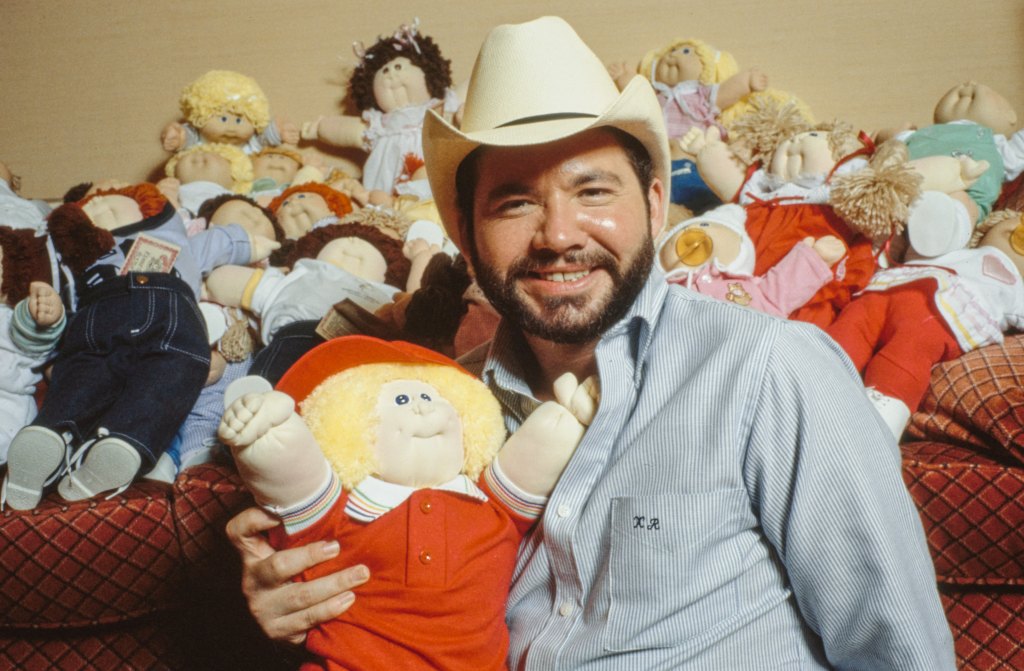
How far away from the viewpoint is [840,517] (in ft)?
2.99

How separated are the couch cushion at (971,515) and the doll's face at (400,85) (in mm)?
2290

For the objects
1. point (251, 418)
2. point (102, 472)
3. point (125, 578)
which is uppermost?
point (251, 418)

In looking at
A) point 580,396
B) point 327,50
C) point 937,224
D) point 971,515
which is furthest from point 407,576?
point 327,50

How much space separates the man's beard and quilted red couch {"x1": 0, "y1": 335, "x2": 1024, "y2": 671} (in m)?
0.67

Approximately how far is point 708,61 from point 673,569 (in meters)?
2.25

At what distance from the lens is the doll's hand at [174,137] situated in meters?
2.98

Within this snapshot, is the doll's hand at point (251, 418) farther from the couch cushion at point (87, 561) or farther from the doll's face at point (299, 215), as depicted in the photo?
the doll's face at point (299, 215)

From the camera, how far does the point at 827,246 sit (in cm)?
185

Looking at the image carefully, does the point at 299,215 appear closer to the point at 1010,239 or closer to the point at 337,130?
the point at 337,130

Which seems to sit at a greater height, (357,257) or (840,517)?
(840,517)

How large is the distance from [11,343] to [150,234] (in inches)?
18.8

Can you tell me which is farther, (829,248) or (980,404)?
(829,248)

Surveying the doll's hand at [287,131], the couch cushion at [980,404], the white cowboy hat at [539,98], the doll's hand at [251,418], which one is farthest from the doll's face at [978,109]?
the doll's hand at [287,131]

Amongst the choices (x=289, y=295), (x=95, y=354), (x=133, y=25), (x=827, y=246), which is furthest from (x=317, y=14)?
(x=827, y=246)
